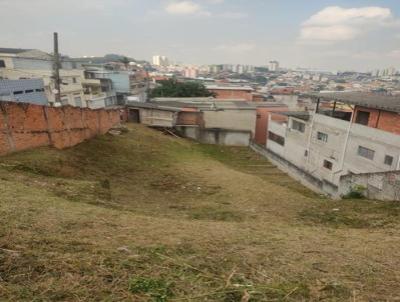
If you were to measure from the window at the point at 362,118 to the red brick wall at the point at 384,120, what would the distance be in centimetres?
25

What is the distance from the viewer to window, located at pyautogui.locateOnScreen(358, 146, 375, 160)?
1553cm

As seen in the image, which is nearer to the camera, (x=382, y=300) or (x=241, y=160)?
(x=382, y=300)

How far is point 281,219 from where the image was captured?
7.87 meters

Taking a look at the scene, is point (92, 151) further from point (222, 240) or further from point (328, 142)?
point (328, 142)

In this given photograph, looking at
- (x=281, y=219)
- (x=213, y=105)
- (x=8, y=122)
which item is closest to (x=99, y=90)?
(x=213, y=105)

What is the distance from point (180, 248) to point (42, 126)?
9.74 meters

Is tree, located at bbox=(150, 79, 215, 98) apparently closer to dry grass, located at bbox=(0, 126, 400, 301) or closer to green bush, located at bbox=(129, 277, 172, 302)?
dry grass, located at bbox=(0, 126, 400, 301)

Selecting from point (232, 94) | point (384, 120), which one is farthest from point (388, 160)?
point (232, 94)

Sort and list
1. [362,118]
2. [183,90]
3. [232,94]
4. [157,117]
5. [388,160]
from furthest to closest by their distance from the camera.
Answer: [232,94], [183,90], [157,117], [362,118], [388,160]

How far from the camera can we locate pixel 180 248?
4.15 metres

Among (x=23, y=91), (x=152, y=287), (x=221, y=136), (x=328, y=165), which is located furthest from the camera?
(x=221, y=136)

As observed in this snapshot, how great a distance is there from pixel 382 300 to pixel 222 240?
2.23 m

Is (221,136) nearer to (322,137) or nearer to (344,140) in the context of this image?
(322,137)

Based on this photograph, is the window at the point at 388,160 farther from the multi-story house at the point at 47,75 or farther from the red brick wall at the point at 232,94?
the red brick wall at the point at 232,94
